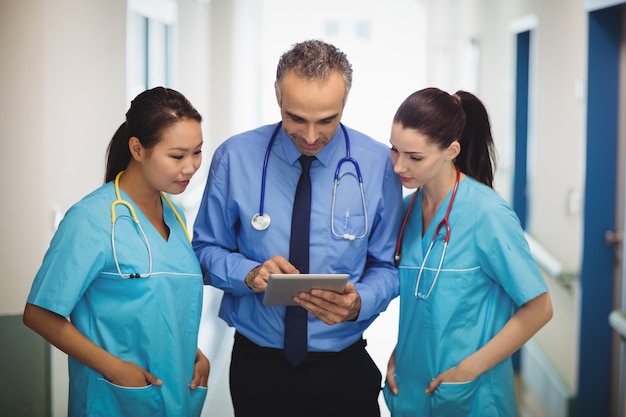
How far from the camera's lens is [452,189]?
176 cm

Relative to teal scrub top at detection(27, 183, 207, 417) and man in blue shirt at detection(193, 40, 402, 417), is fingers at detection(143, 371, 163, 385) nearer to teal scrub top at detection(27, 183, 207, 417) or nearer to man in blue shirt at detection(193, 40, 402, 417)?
teal scrub top at detection(27, 183, 207, 417)

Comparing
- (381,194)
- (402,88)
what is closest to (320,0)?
(402,88)

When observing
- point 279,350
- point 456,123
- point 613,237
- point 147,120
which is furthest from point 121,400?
point 613,237

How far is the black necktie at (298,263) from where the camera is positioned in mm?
1745

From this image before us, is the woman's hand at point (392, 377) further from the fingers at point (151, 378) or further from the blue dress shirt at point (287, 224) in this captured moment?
the fingers at point (151, 378)

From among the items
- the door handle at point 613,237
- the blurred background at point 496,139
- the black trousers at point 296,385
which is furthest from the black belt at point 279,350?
the door handle at point 613,237

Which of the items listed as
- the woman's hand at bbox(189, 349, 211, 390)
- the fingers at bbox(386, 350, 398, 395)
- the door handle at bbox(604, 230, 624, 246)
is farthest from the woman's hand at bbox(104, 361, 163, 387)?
the door handle at bbox(604, 230, 624, 246)

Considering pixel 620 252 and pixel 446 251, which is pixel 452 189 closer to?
pixel 446 251

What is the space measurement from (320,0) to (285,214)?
6.44 meters

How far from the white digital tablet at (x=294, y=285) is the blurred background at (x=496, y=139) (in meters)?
1.11

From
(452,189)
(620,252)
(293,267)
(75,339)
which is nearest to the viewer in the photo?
(75,339)

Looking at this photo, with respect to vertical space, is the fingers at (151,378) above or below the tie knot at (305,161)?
below

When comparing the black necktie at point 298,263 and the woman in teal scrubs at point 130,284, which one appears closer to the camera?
the woman in teal scrubs at point 130,284

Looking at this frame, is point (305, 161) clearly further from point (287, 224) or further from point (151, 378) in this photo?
point (151, 378)
